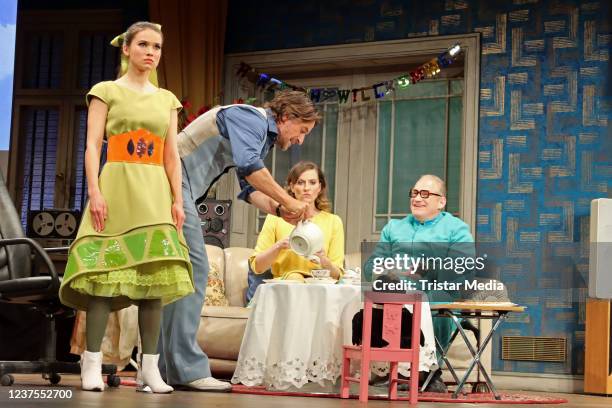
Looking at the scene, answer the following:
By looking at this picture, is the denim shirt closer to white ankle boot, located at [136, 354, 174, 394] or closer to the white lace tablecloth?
the white lace tablecloth

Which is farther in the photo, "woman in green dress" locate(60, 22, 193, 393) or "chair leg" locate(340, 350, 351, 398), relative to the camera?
"chair leg" locate(340, 350, 351, 398)

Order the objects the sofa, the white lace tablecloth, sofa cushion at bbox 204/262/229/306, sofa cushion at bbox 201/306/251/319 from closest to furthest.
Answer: the white lace tablecloth → the sofa → sofa cushion at bbox 201/306/251/319 → sofa cushion at bbox 204/262/229/306

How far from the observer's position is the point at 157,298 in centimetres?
339

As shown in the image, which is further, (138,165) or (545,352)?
(545,352)

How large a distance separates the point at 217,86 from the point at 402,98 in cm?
133

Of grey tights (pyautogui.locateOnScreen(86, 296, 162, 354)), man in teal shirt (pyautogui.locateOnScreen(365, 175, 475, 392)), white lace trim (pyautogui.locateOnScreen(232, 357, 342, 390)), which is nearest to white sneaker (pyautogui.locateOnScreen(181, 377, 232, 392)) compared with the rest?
white lace trim (pyautogui.locateOnScreen(232, 357, 342, 390))

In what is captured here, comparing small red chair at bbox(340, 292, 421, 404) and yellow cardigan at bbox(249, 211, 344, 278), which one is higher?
yellow cardigan at bbox(249, 211, 344, 278)

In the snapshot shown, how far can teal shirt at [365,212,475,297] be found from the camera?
15.6 ft

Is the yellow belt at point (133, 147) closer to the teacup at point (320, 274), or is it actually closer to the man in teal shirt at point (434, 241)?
the teacup at point (320, 274)

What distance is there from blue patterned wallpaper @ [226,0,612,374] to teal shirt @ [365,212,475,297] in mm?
1113

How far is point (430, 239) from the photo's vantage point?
4.84 meters

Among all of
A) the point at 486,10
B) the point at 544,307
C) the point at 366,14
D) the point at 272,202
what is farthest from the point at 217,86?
the point at 272,202

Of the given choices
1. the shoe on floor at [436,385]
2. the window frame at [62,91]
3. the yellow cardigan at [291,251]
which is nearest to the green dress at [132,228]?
the yellow cardigan at [291,251]

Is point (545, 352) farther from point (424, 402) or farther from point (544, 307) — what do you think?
point (424, 402)
